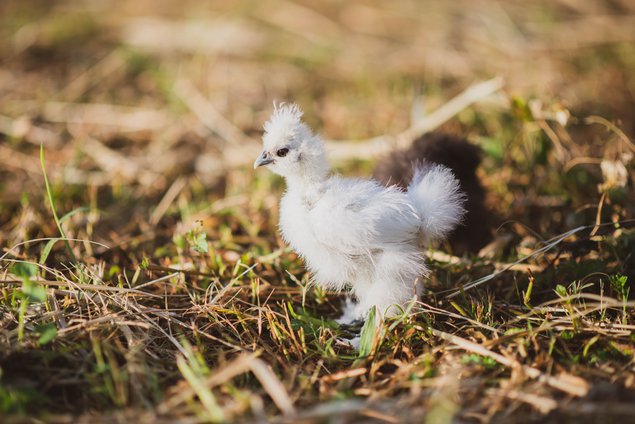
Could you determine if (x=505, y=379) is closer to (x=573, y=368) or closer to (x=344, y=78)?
(x=573, y=368)

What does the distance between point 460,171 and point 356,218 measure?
44.9 inches

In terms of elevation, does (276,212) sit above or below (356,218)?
below

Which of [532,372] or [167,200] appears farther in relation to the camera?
[167,200]

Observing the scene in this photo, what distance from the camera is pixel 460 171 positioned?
3.01 m

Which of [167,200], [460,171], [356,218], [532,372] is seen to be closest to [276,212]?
[167,200]

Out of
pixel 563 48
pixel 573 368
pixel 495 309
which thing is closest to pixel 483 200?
pixel 495 309

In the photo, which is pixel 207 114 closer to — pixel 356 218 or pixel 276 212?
pixel 276 212

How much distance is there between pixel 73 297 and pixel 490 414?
1.85 metres

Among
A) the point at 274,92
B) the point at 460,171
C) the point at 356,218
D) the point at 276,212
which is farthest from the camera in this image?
the point at 274,92

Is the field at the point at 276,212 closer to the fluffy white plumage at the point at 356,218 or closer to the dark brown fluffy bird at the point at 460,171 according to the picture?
the dark brown fluffy bird at the point at 460,171

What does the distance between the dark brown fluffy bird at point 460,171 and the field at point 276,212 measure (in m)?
0.08

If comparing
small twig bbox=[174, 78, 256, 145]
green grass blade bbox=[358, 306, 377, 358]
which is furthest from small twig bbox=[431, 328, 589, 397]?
small twig bbox=[174, 78, 256, 145]

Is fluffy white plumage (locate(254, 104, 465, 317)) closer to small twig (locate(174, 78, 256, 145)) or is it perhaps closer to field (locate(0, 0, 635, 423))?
field (locate(0, 0, 635, 423))

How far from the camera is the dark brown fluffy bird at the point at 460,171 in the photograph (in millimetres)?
2963
